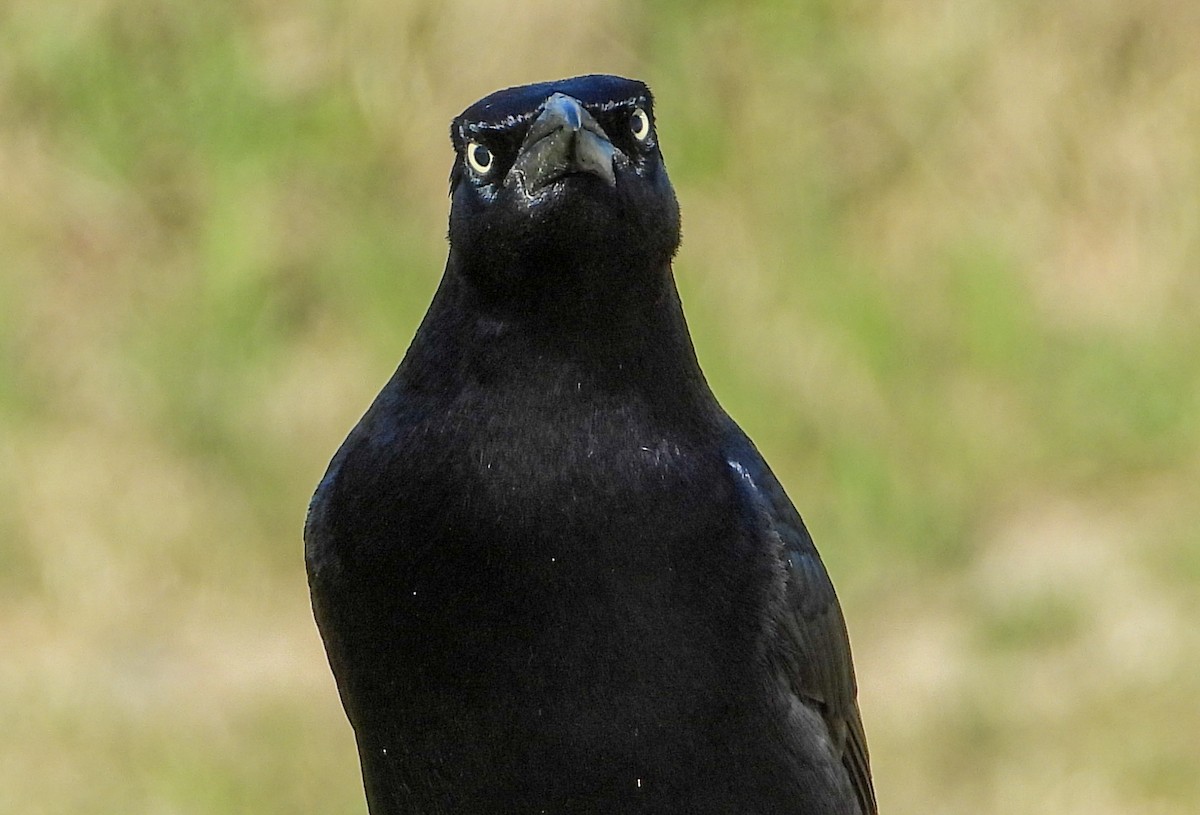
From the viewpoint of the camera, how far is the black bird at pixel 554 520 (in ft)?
11.6

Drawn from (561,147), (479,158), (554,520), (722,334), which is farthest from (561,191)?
(722,334)

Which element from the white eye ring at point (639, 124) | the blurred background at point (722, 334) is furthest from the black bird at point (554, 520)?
the blurred background at point (722, 334)

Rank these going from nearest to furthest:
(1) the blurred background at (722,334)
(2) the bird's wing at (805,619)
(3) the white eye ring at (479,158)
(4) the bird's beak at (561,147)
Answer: (4) the bird's beak at (561,147), (3) the white eye ring at (479,158), (2) the bird's wing at (805,619), (1) the blurred background at (722,334)

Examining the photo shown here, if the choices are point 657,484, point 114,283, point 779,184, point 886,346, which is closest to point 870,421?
point 886,346

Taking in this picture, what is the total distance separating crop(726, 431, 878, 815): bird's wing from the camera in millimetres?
3848

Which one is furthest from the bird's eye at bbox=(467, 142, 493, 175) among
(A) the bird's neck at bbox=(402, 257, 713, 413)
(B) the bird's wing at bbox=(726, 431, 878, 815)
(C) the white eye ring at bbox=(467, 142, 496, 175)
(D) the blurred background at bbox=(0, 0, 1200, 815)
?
(D) the blurred background at bbox=(0, 0, 1200, 815)

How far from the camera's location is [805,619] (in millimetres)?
3990

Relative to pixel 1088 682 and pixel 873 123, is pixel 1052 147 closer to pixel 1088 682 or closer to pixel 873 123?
pixel 873 123

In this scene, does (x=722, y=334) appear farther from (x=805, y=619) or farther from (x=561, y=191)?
(x=561, y=191)

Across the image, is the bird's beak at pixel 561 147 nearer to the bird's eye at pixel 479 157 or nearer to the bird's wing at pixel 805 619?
the bird's eye at pixel 479 157

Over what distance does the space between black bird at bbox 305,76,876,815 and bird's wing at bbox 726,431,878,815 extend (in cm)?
9

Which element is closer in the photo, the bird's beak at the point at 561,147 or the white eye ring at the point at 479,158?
the bird's beak at the point at 561,147

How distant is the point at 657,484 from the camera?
3611mm

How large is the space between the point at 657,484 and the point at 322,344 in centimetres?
591
